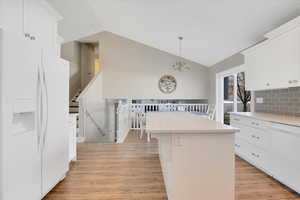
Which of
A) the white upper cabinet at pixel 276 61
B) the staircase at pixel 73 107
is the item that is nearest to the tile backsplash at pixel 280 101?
the white upper cabinet at pixel 276 61

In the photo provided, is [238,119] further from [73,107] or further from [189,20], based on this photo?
[73,107]

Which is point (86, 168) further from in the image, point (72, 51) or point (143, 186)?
point (72, 51)

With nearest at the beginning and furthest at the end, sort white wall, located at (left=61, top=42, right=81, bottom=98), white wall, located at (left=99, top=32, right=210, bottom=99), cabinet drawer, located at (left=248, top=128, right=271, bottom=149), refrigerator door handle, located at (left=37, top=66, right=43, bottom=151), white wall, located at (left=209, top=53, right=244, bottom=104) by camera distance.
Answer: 1. refrigerator door handle, located at (left=37, top=66, right=43, bottom=151)
2. cabinet drawer, located at (left=248, top=128, right=271, bottom=149)
3. white wall, located at (left=209, top=53, right=244, bottom=104)
4. white wall, located at (left=99, top=32, right=210, bottom=99)
5. white wall, located at (left=61, top=42, right=81, bottom=98)

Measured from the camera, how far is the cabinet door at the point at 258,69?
10.9 ft

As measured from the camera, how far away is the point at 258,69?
3.60 metres

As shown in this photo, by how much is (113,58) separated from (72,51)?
1.87 metres

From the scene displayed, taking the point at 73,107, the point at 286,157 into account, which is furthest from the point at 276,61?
the point at 73,107

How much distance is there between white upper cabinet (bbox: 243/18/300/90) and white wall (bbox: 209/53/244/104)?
113 cm

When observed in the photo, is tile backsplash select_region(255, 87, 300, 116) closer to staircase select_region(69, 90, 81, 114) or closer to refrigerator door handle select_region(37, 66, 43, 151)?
refrigerator door handle select_region(37, 66, 43, 151)

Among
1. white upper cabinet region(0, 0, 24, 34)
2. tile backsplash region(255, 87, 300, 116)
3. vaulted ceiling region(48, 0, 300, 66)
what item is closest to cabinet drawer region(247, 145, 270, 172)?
tile backsplash region(255, 87, 300, 116)

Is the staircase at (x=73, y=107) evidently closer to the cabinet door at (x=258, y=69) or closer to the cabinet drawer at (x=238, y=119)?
the cabinet drawer at (x=238, y=119)

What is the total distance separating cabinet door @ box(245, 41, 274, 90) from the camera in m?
3.32

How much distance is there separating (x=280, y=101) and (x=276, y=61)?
87cm

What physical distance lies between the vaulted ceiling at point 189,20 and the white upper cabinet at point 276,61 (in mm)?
389
